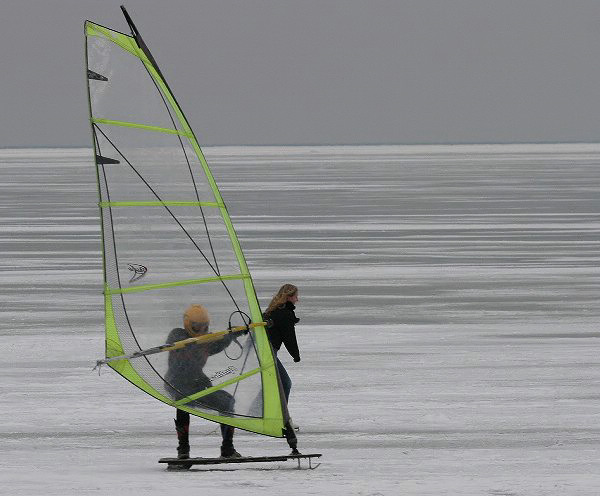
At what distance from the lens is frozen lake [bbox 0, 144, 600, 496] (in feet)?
26.3

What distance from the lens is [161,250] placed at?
328 inches

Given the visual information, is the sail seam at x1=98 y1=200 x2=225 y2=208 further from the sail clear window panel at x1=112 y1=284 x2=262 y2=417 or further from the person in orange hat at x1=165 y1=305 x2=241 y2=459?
the person in orange hat at x1=165 y1=305 x2=241 y2=459

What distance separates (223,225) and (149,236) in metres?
0.45

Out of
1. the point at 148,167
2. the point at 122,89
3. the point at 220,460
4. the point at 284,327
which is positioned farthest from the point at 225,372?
the point at 122,89

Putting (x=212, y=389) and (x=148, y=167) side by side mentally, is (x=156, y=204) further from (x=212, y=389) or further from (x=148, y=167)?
(x=212, y=389)

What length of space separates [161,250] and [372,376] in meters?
3.81

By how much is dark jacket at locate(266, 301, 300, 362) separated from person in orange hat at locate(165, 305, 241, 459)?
68 cm

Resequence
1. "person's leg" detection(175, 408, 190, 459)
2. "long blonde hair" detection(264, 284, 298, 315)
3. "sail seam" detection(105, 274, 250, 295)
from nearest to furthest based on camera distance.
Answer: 1. "sail seam" detection(105, 274, 250, 295)
2. "person's leg" detection(175, 408, 190, 459)
3. "long blonde hair" detection(264, 284, 298, 315)

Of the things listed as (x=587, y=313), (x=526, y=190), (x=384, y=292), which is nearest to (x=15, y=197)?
(x=526, y=190)

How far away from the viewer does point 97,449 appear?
8828 mm

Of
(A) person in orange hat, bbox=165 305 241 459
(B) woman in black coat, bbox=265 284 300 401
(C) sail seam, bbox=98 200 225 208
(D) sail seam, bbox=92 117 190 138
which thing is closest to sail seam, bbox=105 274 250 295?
(A) person in orange hat, bbox=165 305 241 459

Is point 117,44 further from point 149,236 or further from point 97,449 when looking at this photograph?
point 97,449

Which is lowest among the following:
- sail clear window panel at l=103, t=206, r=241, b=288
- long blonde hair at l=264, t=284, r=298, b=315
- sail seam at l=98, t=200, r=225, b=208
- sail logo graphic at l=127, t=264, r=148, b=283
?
long blonde hair at l=264, t=284, r=298, b=315

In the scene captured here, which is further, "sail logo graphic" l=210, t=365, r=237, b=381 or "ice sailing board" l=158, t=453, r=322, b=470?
"sail logo graphic" l=210, t=365, r=237, b=381
